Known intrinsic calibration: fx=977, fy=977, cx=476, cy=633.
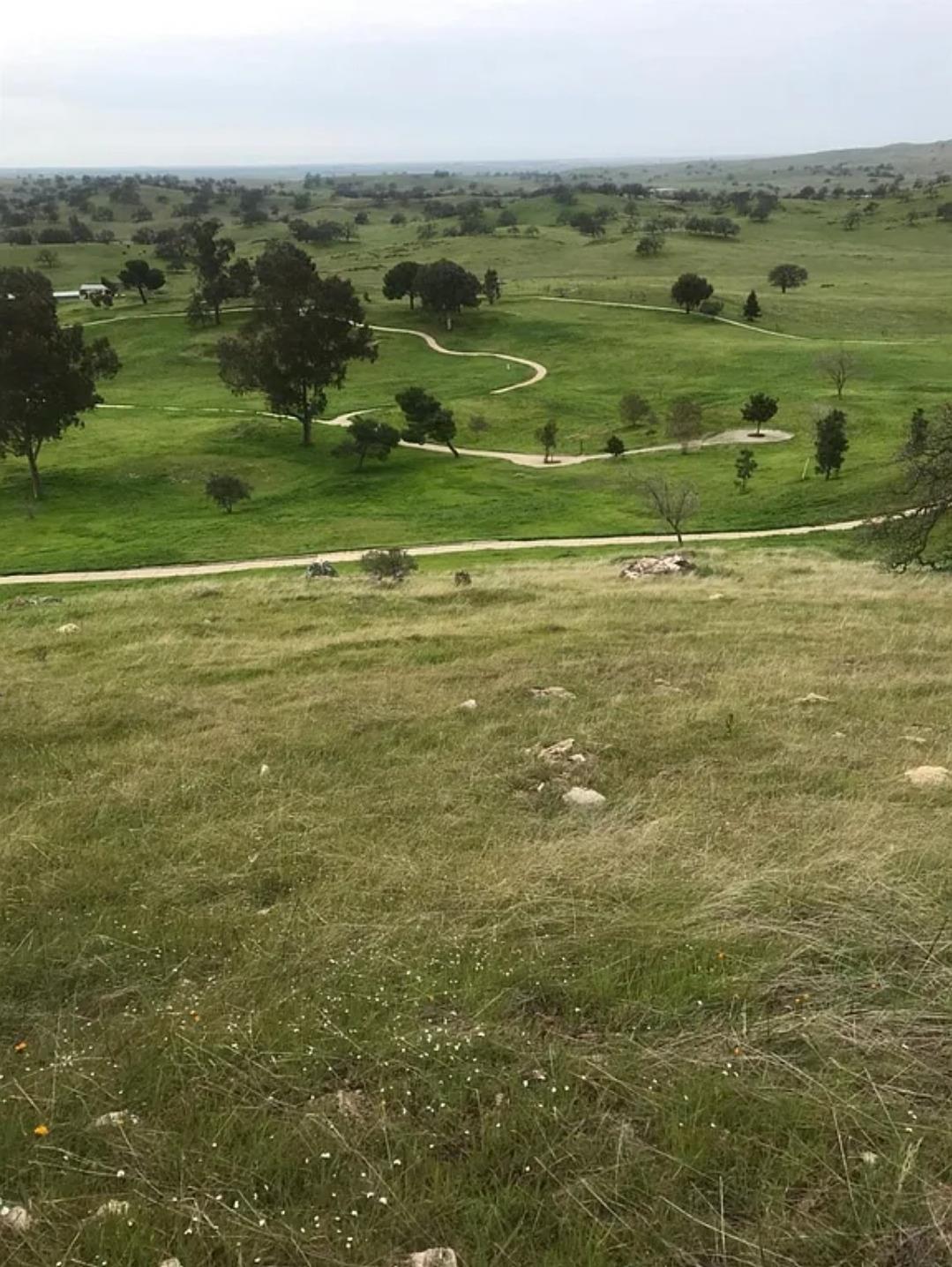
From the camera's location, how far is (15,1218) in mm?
4738

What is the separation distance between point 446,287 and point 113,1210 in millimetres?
92053

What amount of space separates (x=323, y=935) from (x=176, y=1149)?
213cm

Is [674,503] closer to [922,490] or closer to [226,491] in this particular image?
[922,490]

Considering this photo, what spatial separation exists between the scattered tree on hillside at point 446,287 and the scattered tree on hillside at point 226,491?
4634cm

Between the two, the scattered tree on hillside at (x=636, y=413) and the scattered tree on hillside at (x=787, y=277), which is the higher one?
the scattered tree on hillside at (x=787, y=277)

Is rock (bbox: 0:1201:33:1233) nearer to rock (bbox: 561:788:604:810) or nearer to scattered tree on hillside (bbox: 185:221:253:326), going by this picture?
rock (bbox: 561:788:604:810)

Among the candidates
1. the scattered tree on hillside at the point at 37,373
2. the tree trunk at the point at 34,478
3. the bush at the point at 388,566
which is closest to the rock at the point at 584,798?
the bush at the point at 388,566

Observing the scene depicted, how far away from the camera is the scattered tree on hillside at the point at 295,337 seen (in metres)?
61.2

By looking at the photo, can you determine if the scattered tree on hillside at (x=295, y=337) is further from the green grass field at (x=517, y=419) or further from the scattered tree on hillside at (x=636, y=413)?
the scattered tree on hillside at (x=636, y=413)

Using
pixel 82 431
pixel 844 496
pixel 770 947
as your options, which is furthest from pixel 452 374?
pixel 770 947

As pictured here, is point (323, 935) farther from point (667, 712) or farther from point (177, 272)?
point (177, 272)

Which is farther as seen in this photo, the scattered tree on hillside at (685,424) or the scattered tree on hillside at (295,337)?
the scattered tree on hillside at (295,337)

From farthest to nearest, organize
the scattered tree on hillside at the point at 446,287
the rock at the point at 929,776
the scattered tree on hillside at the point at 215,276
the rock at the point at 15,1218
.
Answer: the scattered tree on hillside at the point at 215,276
the scattered tree on hillside at the point at 446,287
the rock at the point at 929,776
the rock at the point at 15,1218

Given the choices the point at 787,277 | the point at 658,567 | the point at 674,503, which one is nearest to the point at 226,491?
the point at 674,503
